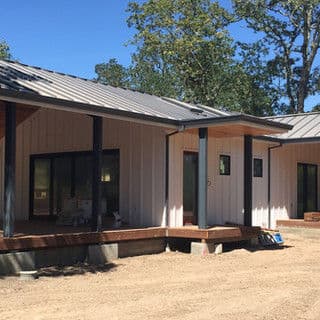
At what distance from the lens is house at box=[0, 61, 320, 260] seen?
11.5 metres

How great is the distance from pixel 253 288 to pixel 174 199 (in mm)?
5250

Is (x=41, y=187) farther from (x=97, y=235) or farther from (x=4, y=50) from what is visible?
(x=4, y=50)

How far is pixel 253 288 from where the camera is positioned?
8633 millimetres

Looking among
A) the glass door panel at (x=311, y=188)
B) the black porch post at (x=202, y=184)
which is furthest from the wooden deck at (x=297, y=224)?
the black porch post at (x=202, y=184)

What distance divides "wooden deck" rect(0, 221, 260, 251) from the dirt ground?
0.49m

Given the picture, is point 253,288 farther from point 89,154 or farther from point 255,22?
point 255,22

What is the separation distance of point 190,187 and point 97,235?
3635mm

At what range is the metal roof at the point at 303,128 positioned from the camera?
57.9ft

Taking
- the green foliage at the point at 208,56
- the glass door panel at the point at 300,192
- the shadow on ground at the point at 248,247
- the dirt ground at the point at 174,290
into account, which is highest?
the green foliage at the point at 208,56

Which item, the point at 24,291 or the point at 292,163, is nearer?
the point at 24,291

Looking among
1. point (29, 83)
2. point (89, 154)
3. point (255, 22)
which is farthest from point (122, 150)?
point (255, 22)

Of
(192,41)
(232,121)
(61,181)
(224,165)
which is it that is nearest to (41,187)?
(61,181)

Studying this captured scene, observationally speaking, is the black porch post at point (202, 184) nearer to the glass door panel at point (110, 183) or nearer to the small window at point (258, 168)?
the glass door panel at point (110, 183)

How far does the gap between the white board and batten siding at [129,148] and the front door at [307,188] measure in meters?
7.45
